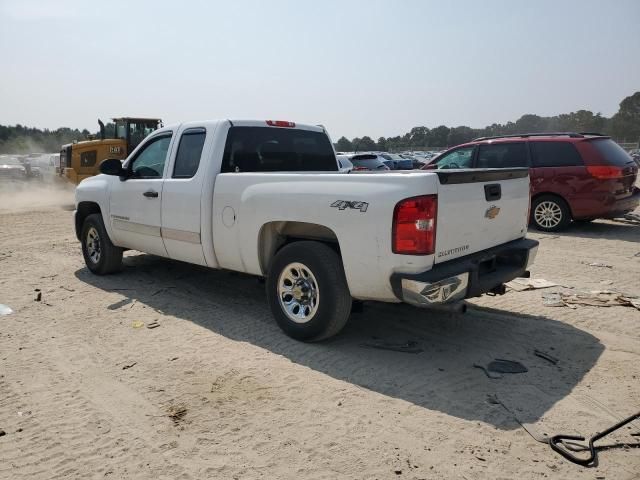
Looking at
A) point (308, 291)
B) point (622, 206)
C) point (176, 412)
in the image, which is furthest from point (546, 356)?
point (622, 206)

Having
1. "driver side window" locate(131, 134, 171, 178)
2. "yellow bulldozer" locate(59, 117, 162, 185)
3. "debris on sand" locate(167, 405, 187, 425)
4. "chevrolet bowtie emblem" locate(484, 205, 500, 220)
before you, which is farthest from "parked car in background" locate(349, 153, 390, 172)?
"debris on sand" locate(167, 405, 187, 425)

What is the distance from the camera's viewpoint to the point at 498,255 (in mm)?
4320

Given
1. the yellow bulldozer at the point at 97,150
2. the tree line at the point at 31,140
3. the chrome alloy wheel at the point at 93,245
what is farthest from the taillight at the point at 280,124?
the tree line at the point at 31,140

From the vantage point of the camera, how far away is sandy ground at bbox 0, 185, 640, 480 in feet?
9.11

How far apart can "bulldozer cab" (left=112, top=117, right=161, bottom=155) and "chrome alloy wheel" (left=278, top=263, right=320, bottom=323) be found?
13.6m

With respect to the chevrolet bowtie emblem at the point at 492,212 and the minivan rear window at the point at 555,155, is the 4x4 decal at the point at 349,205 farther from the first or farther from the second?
the minivan rear window at the point at 555,155

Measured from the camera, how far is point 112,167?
19.7 feet

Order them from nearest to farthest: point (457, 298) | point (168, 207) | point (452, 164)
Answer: point (457, 298), point (168, 207), point (452, 164)

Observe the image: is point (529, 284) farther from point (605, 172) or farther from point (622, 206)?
point (622, 206)

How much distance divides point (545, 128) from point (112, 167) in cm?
8162

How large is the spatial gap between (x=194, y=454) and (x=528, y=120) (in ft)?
293

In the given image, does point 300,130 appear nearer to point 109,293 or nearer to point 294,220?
point 294,220

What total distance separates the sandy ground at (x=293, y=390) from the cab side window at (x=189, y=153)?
1.47 m

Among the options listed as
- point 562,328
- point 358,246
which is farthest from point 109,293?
point 562,328
